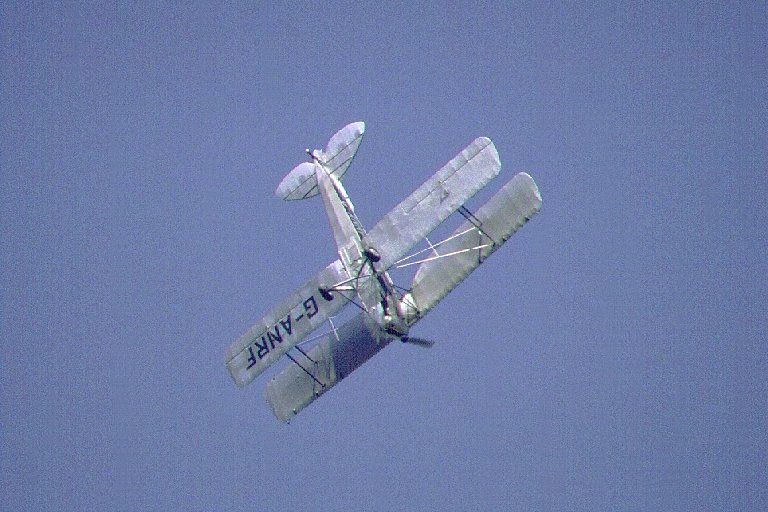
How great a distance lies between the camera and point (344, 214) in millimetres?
47531

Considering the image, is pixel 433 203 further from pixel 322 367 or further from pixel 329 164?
pixel 322 367

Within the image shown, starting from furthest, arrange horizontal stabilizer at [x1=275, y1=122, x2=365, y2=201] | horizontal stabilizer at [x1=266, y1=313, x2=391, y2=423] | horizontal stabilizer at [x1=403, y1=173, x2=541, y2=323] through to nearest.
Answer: horizontal stabilizer at [x1=266, y1=313, x2=391, y2=423] < horizontal stabilizer at [x1=275, y1=122, x2=365, y2=201] < horizontal stabilizer at [x1=403, y1=173, x2=541, y2=323]

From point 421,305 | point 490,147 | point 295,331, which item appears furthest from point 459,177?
point 295,331

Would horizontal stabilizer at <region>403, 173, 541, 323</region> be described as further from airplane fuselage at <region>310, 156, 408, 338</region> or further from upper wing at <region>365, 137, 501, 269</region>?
upper wing at <region>365, 137, 501, 269</region>

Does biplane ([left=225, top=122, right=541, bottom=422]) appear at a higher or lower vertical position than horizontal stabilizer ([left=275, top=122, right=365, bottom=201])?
lower

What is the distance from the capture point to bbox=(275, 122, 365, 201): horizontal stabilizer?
49625 mm

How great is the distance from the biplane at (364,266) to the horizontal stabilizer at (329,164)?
0.03 meters

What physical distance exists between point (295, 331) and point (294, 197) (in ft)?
14.5

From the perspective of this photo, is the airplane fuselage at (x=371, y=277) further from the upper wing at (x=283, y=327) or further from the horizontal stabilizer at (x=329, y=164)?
the horizontal stabilizer at (x=329, y=164)

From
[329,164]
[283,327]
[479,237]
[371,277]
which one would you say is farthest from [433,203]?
[283,327]

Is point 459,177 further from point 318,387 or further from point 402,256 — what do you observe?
point 318,387

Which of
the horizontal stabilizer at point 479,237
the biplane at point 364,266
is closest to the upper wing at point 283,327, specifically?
the biplane at point 364,266

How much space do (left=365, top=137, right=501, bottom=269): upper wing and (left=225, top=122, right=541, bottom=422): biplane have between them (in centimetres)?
3

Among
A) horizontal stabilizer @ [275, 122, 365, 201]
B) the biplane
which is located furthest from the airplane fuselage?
horizontal stabilizer @ [275, 122, 365, 201]
